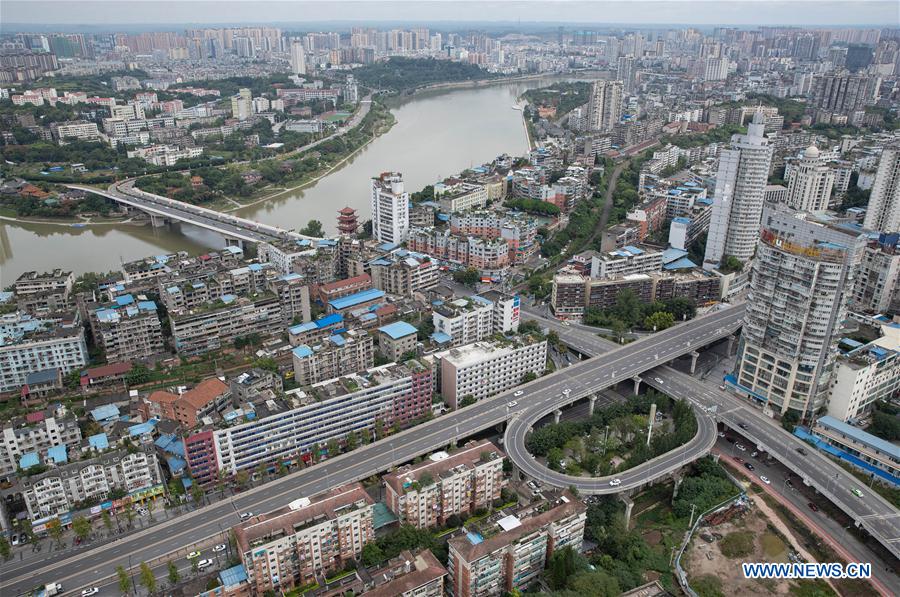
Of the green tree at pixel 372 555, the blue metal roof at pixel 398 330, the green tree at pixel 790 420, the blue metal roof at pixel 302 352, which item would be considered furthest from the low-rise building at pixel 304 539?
the green tree at pixel 790 420

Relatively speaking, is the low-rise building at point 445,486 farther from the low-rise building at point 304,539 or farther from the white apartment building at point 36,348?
the white apartment building at point 36,348

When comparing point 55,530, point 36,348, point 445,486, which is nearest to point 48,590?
point 55,530

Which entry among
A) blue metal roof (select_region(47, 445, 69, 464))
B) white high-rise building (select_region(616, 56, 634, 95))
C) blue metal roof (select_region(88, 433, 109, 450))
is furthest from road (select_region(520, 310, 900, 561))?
white high-rise building (select_region(616, 56, 634, 95))

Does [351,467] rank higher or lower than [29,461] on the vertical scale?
lower

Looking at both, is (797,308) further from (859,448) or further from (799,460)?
(799,460)

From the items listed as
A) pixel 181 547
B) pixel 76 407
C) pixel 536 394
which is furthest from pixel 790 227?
pixel 76 407

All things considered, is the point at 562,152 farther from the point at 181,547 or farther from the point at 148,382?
the point at 181,547
